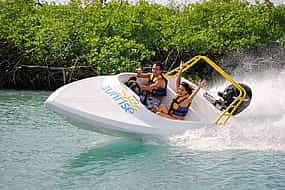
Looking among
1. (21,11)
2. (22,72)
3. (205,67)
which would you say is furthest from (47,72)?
(205,67)

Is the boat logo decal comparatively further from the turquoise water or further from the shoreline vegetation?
the shoreline vegetation

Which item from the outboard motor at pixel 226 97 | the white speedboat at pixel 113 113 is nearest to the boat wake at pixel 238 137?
the white speedboat at pixel 113 113

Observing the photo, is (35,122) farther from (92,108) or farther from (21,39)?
(21,39)

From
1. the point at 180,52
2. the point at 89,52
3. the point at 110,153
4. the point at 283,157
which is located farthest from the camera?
the point at 180,52

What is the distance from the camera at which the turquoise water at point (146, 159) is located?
10.9 ft

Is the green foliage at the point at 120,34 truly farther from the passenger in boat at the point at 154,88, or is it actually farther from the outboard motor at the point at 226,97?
the passenger in boat at the point at 154,88

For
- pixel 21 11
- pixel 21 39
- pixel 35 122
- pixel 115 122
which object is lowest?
pixel 35 122

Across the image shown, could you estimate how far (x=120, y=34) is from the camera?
43.0ft

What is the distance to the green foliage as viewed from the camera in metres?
11.7

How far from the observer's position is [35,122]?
20.6 feet

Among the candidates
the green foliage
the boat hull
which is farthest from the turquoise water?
the green foliage

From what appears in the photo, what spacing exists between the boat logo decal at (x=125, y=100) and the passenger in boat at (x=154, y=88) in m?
0.36

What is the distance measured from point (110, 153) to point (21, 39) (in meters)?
9.43

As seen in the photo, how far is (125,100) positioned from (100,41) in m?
7.69
